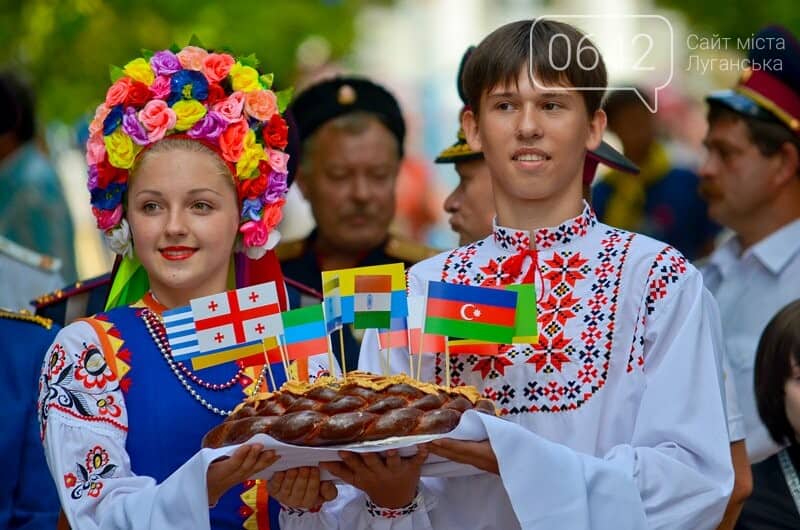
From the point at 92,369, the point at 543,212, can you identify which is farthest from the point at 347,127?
the point at 92,369

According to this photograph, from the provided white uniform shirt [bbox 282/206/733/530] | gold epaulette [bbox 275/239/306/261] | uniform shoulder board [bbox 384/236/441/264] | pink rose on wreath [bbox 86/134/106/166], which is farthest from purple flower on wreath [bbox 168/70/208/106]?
gold epaulette [bbox 275/239/306/261]

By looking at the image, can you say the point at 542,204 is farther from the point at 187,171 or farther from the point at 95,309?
the point at 95,309

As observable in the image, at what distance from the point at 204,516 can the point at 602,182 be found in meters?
6.66

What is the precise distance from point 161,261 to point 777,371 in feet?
6.84

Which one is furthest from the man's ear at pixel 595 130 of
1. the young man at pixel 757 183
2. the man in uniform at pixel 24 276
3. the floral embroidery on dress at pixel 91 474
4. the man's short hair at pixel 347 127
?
the man in uniform at pixel 24 276

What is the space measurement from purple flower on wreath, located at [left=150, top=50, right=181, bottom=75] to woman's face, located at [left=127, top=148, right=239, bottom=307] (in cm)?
23

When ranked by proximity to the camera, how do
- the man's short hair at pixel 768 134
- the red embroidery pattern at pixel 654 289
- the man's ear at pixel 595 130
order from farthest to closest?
the man's short hair at pixel 768 134, the man's ear at pixel 595 130, the red embroidery pattern at pixel 654 289

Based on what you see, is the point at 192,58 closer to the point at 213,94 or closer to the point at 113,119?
the point at 213,94

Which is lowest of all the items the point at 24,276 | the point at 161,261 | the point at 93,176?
the point at 24,276

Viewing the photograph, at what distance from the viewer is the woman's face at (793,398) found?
546 cm

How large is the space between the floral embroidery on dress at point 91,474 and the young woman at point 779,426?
2.24 metres

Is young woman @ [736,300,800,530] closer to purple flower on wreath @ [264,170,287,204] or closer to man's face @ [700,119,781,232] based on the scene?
man's face @ [700,119,781,232]

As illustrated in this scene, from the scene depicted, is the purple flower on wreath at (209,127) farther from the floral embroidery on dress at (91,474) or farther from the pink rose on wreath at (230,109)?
the floral embroidery on dress at (91,474)

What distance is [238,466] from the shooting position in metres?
4.05
